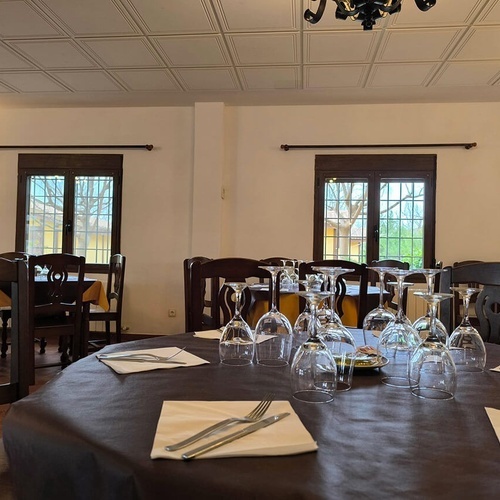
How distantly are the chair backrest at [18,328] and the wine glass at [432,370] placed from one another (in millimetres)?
960

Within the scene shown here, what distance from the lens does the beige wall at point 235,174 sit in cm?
438

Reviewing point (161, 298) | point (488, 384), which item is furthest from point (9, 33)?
point (488, 384)

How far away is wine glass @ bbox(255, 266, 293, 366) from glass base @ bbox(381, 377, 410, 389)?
0.24 metres

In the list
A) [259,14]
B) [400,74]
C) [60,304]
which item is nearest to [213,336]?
[60,304]

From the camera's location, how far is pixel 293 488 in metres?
0.48

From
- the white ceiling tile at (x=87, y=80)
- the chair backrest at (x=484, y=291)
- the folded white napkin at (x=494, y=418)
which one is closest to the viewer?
the folded white napkin at (x=494, y=418)

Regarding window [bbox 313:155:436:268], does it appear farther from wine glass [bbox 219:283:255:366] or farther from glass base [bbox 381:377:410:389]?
glass base [bbox 381:377:410:389]

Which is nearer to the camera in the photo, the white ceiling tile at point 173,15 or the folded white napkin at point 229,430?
the folded white napkin at point 229,430

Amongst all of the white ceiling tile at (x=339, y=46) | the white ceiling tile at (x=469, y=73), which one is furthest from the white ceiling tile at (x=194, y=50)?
the white ceiling tile at (x=469, y=73)

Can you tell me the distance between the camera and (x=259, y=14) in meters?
2.86

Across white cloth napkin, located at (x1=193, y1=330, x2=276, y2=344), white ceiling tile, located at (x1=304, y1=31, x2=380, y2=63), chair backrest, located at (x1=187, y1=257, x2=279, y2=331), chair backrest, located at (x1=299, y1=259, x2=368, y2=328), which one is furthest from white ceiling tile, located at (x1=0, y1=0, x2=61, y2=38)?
white cloth napkin, located at (x1=193, y1=330, x2=276, y2=344)

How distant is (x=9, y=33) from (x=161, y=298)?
2772 mm

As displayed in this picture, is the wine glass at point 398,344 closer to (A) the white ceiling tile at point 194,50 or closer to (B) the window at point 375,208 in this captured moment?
(A) the white ceiling tile at point 194,50

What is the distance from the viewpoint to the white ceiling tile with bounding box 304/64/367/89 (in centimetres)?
364
